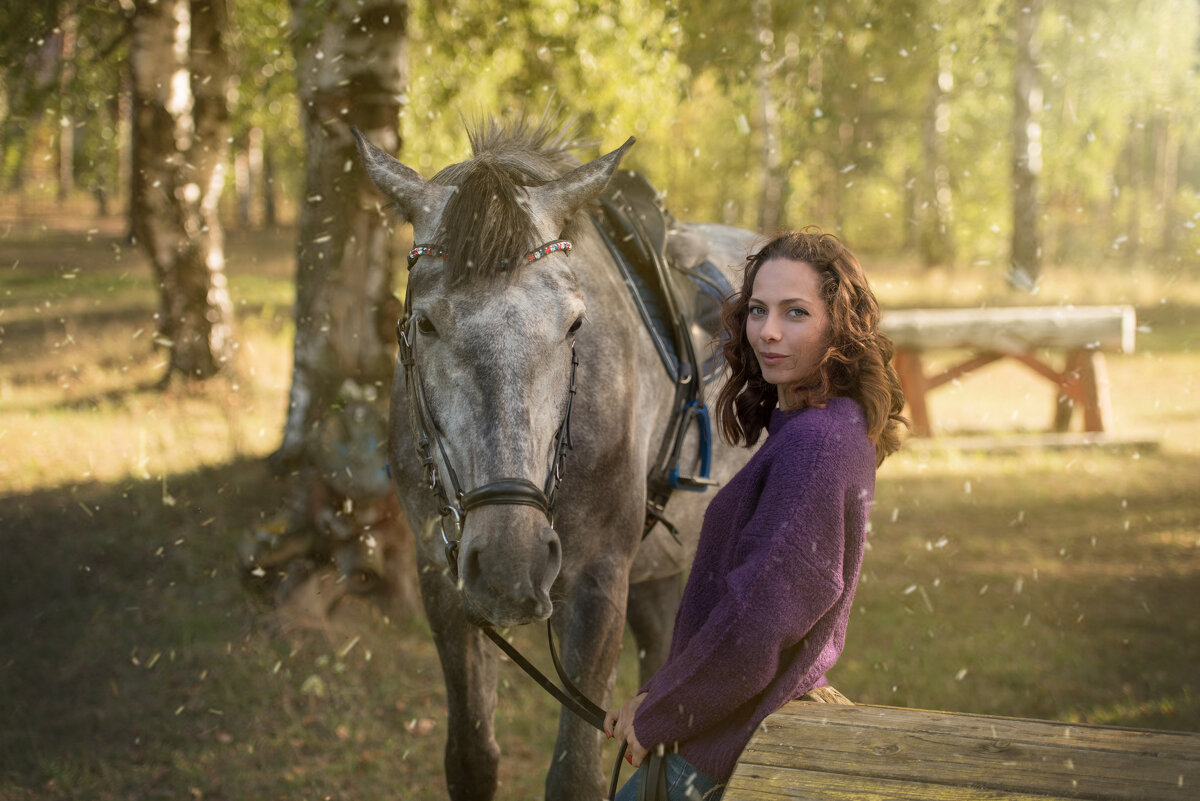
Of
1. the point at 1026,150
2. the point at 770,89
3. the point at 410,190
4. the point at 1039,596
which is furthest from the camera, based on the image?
the point at 1026,150

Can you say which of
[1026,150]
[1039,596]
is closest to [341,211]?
[1039,596]

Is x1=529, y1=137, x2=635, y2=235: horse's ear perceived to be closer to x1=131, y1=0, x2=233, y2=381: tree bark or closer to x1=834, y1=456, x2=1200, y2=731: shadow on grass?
x1=834, y1=456, x2=1200, y2=731: shadow on grass

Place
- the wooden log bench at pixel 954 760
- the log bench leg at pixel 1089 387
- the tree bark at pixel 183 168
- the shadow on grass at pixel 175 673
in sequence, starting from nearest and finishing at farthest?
the wooden log bench at pixel 954 760
the shadow on grass at pixel 175 673
the tree bark at pixel 183 168
the log bench leg at pixel 1089 387

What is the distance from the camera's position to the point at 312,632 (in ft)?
14.8

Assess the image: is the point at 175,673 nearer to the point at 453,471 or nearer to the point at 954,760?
the point at 453,471

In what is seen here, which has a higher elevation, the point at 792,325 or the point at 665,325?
the point at 792,325

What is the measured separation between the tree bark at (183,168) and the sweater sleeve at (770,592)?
695 centimetres

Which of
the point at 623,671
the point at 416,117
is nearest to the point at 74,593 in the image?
the point at 623,671

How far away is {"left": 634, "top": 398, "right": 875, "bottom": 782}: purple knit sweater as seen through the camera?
1504 millimetres

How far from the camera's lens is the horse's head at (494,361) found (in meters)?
1.82

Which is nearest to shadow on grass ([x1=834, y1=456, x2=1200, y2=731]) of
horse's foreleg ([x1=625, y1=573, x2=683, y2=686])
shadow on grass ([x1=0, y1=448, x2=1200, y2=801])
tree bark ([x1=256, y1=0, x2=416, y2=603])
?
shadow on grass ([x1=0, y1=448, x2=1200, y2=801])

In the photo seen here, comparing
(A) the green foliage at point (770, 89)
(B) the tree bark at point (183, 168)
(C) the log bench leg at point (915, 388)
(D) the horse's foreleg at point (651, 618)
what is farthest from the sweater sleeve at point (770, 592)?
(C) the log bench leg at point (915, 388)

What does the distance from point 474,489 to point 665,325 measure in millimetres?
1360

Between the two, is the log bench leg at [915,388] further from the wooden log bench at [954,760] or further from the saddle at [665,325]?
the wooden log bench at [954,760]
